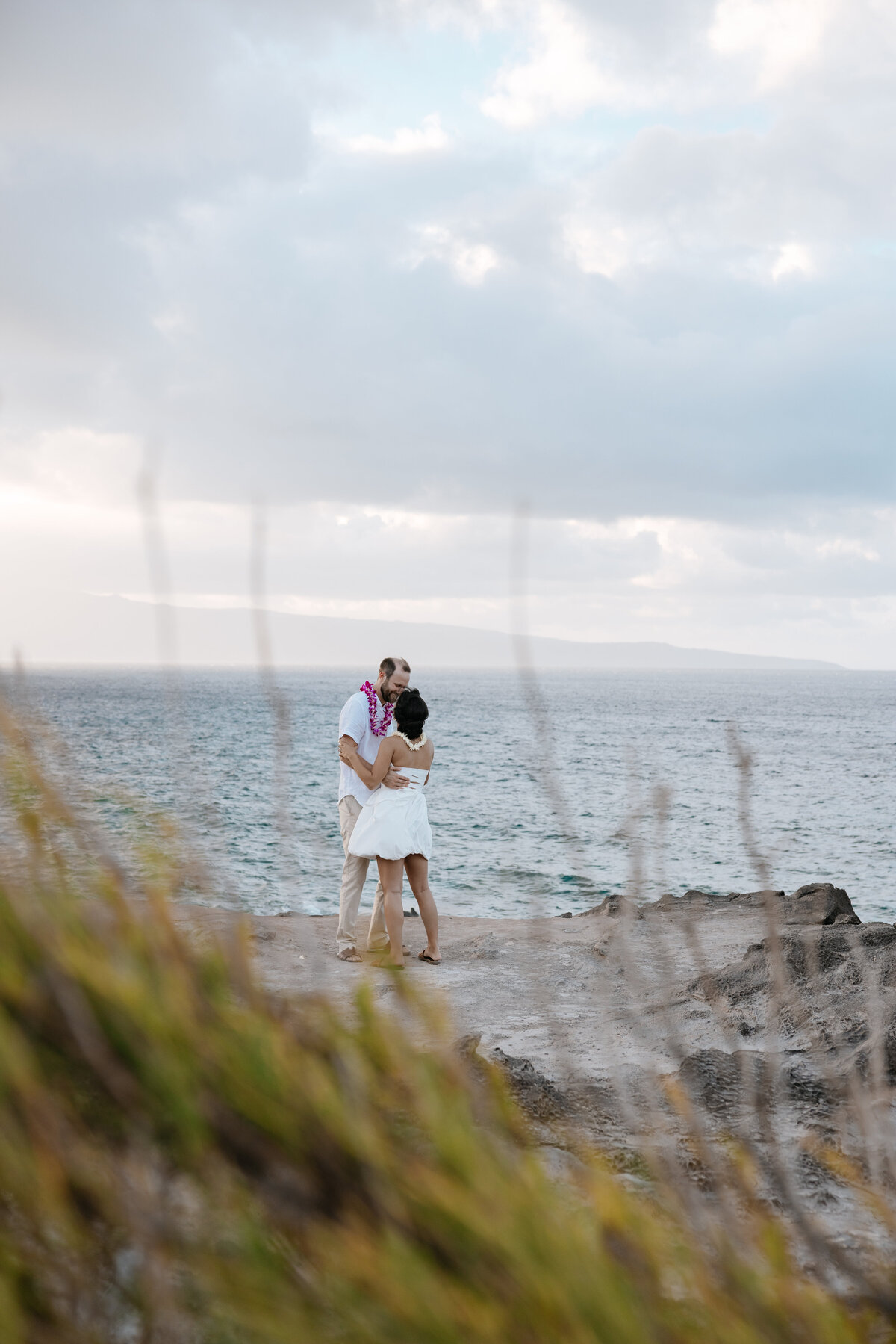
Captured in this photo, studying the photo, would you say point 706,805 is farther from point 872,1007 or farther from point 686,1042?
point 872,1007

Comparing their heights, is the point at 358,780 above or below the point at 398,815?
above

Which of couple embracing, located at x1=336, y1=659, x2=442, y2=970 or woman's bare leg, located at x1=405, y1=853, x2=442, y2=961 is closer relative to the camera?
couple embracing, located at x1=336, y1=659, x2=442, y2=970

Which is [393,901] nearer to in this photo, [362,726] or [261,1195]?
[362,726]

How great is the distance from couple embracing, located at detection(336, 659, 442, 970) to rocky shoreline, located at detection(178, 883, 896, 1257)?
60 centimetres

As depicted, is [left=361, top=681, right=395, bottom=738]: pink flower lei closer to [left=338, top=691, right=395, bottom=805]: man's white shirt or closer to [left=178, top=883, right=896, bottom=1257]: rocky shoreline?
[left=338, top=691, right=395, bottom=805]: man's white shirt

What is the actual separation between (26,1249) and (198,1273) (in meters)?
0.23

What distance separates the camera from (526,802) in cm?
3033

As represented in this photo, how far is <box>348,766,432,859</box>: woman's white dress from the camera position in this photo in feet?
23.4

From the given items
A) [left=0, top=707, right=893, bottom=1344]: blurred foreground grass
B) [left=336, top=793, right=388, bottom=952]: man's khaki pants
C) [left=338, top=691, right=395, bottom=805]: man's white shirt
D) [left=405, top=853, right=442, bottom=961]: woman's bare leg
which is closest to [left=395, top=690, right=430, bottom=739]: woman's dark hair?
[left=338, top=691, right=395, bottom=805]: man's white shirt

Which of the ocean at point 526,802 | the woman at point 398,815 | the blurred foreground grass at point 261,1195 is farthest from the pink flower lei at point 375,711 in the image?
the blurred foreground grass at point 261,1195

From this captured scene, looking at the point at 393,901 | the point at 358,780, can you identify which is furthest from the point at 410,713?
the point at 393,901

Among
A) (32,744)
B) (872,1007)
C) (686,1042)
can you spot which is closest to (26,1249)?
(32,744)

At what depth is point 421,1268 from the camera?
2.86 feet

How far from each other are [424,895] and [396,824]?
77cm
